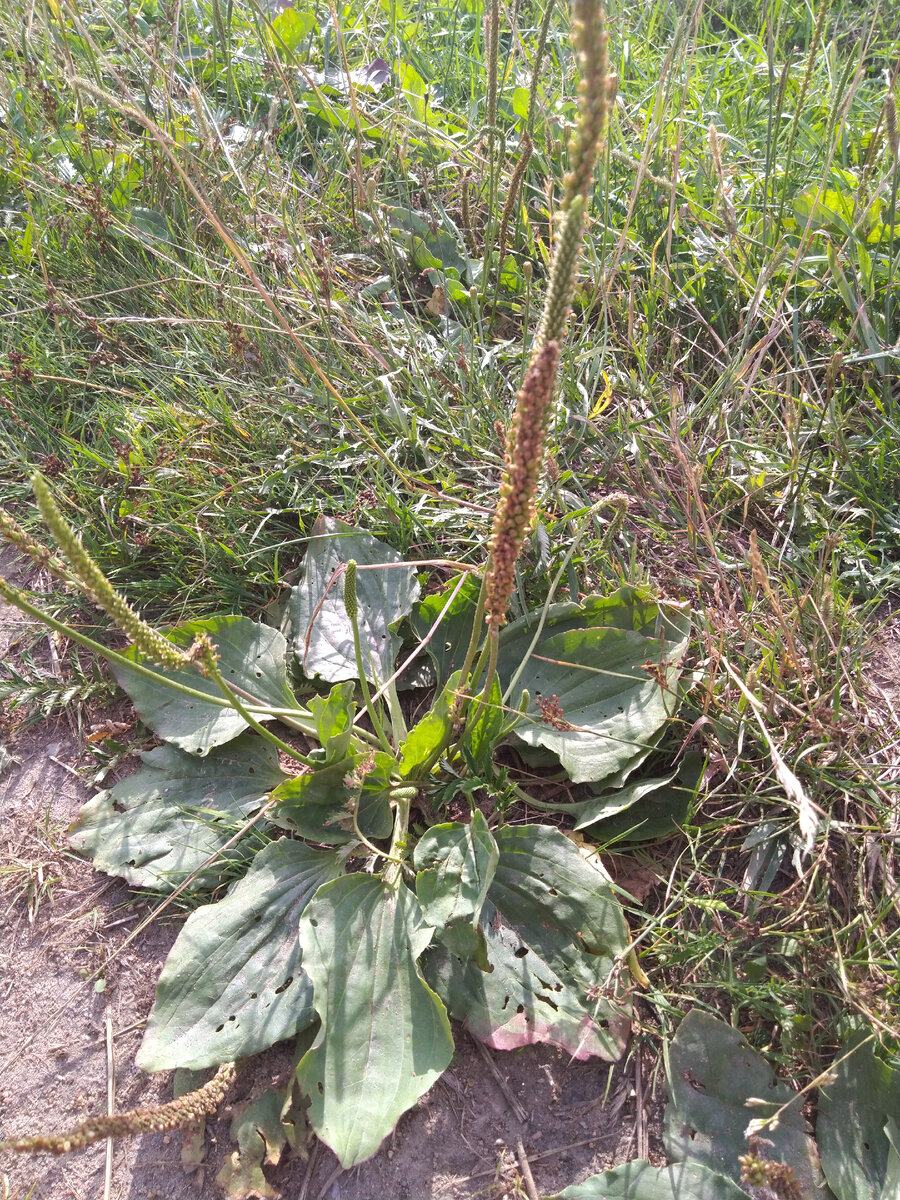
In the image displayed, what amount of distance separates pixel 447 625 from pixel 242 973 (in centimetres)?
101

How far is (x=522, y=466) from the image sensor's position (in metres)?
1.14

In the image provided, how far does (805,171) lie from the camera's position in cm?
288

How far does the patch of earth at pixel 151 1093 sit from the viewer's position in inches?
66.6

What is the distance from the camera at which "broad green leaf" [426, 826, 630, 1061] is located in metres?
1.72

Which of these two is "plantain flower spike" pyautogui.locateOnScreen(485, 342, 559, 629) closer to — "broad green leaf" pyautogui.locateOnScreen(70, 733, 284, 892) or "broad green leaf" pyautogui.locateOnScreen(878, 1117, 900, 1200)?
"broad green leaf" pyautogui.locateOnScreen(70, 733, 284, 892)

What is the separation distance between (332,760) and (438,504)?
0.92 meters

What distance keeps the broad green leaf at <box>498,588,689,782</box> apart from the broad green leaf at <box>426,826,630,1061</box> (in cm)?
23

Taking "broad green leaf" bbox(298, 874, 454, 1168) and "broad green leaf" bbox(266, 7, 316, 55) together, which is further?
"broad green leaf" bbox(266, 7, 316, 55)

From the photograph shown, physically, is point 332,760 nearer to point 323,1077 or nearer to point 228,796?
point 228,796

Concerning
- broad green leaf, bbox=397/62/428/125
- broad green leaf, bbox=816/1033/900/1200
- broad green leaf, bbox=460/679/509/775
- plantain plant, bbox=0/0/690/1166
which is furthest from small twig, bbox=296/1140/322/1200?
broad green leaf, bbox=397/62/428/125

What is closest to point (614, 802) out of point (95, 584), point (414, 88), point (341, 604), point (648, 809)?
point (648, 809)

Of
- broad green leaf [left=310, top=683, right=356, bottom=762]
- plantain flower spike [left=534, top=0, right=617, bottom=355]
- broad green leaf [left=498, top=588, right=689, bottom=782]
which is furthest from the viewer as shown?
broad green leaf [left=498, top=588, right=689, bottom=782]

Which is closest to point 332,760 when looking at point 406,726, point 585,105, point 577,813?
point 406,726

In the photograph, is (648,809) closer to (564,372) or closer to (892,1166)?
(892,1166)
